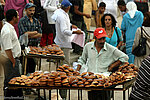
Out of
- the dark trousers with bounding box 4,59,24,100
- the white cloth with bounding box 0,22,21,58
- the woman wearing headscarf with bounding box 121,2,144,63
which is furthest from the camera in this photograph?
the woman wearing headscarf with bounding box 121,2,144,63

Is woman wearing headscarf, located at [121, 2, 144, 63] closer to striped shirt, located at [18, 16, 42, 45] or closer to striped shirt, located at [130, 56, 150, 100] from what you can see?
striped shirt, located at [18, 16, 42, 45]

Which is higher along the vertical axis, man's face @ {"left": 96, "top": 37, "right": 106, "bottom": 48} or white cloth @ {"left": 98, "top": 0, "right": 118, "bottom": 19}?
white cloth @ {"left": 98, "top": 0, "right": 118, "bottom": 19}

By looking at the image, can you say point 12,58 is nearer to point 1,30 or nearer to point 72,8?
point 1,30

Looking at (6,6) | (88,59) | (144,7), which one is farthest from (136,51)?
(144,7)

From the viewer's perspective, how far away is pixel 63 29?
30.6 feet

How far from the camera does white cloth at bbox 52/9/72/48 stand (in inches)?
367

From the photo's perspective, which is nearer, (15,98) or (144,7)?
(15,98)

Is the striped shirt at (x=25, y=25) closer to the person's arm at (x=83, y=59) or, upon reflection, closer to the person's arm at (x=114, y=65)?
the person's arm at (x=83, y=59)

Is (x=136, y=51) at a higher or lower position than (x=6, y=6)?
lower

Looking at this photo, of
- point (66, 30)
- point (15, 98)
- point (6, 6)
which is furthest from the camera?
point (6, 6)

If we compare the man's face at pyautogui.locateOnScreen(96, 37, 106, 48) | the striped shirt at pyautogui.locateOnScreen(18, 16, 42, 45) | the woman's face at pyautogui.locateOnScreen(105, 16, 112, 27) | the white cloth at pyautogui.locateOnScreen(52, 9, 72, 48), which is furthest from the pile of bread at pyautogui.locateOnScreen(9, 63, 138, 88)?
the white cloth at pyautogui.locateOnScreen(52, 9, 72, 48)

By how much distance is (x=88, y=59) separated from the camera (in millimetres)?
7434

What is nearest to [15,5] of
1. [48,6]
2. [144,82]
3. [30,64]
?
[48,6]

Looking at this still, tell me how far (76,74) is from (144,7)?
19.7ft
